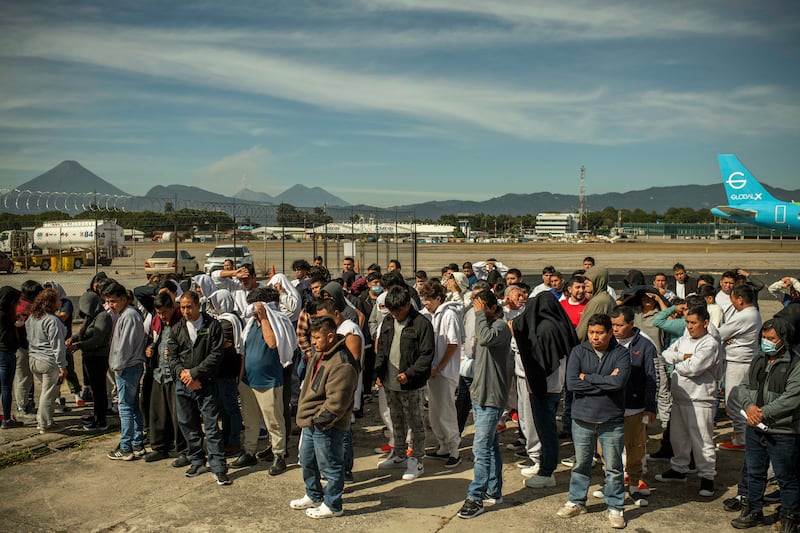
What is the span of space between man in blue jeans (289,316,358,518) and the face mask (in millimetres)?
3347

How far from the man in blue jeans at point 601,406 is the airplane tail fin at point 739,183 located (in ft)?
118

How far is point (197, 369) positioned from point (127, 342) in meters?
1.32

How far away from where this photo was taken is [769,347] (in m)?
5.01

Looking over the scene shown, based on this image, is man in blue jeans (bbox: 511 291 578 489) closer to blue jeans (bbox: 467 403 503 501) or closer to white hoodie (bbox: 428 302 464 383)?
blue jeans (bbox: 467 403 503 501)

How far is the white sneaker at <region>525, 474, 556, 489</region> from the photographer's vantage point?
20.0 ft

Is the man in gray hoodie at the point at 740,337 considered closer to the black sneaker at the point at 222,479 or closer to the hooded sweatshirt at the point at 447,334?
the hooded sweatshirt at the point at 447,334

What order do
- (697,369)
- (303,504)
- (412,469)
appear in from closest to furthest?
(303,504) < (697,369) < (412,469)

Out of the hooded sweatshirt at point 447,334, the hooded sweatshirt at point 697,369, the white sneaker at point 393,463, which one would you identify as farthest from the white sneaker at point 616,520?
the white sneaker at point 393,463

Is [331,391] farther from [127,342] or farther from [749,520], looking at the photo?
[749,520]

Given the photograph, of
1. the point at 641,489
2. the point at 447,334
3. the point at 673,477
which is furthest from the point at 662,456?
the point at 447,334

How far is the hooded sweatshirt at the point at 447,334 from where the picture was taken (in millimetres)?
6484

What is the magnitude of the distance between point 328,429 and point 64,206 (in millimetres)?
16125

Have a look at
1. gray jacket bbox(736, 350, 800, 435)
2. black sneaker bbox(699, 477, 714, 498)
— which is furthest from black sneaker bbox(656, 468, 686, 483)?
gray jacket bbox(736, 350, 800, 435)

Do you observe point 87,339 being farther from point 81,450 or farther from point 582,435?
point 582,435
